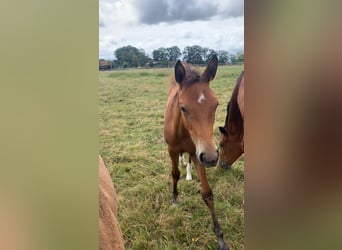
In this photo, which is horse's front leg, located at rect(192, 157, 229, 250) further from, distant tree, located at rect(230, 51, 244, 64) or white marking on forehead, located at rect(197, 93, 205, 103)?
distant tree, located at rect(230, 51, 244, 64)

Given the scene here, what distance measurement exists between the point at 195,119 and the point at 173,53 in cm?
29

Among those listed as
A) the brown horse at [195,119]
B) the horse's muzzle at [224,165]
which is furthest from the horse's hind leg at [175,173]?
the horse's muzzle at [224,165]

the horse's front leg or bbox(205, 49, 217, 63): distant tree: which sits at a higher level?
bbox(205, 49, 217, 63): distant tree

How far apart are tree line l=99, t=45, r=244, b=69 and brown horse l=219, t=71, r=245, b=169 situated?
0.35 ft

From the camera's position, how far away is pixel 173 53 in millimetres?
1351

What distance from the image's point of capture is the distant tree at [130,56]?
1.37 metres

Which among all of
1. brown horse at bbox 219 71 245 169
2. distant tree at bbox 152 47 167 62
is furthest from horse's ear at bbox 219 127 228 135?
distant tree at bbox 152 47 167 62

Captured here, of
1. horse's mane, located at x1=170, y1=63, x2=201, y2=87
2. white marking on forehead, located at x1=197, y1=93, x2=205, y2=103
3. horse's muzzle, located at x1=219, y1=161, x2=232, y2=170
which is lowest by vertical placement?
horse's muzzle, located at x1=219, y1=161, x2=232, y2=170

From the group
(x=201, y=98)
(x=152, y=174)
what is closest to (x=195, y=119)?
(x=201, y=98)

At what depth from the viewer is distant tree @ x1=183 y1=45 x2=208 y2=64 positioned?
1.32 m

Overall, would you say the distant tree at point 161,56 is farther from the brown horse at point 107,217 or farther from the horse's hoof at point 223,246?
the horse's hoof at point 223,246

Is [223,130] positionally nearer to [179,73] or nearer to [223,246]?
[179,73]
